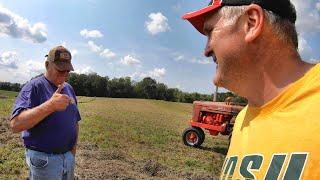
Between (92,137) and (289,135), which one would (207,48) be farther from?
(92,137)

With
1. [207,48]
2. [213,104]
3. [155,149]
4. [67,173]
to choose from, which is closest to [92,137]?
[155,149]

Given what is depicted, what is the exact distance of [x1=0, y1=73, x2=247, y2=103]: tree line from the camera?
235ft

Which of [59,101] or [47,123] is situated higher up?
[59,101]

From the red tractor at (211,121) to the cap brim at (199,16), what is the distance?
11.9 metres

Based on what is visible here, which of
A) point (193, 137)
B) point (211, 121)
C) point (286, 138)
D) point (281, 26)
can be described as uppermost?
point (281, 26)

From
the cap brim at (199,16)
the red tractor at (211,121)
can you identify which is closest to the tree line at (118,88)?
the red tractor at (211,121)

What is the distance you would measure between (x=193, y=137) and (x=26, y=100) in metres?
10.2

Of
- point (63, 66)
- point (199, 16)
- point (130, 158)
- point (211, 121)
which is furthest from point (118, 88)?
point (199, 16)

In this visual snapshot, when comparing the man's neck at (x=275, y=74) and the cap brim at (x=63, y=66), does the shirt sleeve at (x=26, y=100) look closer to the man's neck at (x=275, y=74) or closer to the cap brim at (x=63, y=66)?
the cap brim at (x=63, y=66)

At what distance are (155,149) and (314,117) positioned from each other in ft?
37.1

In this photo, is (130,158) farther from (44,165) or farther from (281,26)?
(281,26)

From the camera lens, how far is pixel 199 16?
1831 mm

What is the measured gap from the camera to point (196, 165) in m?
10.5

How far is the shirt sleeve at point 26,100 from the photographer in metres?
4.03
